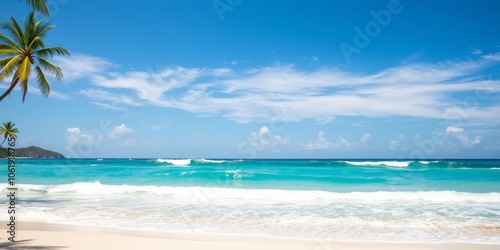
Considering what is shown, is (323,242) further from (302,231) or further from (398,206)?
(398,206)

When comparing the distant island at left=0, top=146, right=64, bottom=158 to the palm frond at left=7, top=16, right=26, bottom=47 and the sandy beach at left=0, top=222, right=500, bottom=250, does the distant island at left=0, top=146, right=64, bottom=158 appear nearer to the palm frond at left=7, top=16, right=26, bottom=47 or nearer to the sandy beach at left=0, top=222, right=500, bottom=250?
the palm frond at left=7, top=16, right=26, bottom=47

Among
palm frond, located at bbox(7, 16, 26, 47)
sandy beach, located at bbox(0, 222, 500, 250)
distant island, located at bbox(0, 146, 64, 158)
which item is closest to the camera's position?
sandy beach, located at bbox(0, 222, 500, 250)

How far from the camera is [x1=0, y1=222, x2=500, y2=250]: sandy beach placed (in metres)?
6.38

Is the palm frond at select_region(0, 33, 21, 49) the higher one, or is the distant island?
the palm frond at select_region(0, 33, 21, 49)

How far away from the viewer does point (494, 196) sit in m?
15.5

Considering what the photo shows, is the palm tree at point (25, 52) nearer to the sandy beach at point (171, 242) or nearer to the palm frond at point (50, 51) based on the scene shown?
the palm frond at point (50, 51)

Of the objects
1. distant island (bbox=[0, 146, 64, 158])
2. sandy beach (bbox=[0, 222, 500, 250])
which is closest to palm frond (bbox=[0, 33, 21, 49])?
sandy beach (bbox=[0, 222, 500, 250])

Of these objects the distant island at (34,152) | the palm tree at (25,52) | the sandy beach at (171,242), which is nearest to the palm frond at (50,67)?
the palm tree at (25,52)

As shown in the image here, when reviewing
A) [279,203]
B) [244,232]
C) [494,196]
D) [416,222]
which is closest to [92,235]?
[244,232]

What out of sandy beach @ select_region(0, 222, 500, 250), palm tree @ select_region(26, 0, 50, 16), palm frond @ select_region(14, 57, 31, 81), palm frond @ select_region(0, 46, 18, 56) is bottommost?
sandy beach @ select_region(0, 222, 500, 250)

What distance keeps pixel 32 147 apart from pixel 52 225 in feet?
427

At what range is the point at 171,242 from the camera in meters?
6.73

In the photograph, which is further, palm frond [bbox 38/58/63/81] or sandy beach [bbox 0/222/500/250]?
palm frond [bbox 38/58/63/81]

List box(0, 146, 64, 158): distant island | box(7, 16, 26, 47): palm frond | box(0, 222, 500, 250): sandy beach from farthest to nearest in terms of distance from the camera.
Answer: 1. box(0, 146, 64, 158): distant island
2. box(7, 16, 26, 47): palm frond
3. box(0, 222, 500, 250): sandy beach
